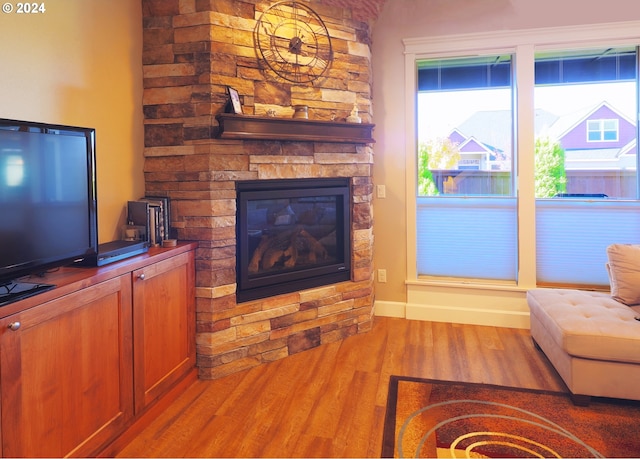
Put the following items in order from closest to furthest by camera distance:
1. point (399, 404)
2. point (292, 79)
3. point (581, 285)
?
point (399, 404), point (292, 79), point (581, 285)

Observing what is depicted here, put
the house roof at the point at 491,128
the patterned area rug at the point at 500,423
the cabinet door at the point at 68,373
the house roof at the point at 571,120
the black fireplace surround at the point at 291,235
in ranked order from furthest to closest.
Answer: the house roof at the point at 491,128
the house roof at the point at 571,120
the black fireplace surround at the point at 291,235
the patterned area rug at the point at 500,423
the cabinet door at the point at 68,373

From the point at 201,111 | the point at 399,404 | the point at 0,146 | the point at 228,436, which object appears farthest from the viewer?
the point at 201,111

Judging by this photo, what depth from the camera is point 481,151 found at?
3756mm

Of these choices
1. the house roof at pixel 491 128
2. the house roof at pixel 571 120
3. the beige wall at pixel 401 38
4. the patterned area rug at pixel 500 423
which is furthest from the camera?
the house roof at pixel 491 128

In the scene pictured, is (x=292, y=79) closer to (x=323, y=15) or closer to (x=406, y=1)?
(x=323, y=15)

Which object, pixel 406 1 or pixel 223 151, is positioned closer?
pixel 223 151

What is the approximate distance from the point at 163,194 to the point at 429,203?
221 centimetres

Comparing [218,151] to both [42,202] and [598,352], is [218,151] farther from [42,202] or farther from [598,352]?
[598,352]

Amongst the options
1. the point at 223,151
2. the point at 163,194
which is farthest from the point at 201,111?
the point at 163,194

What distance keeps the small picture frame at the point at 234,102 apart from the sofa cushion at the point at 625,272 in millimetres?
2503

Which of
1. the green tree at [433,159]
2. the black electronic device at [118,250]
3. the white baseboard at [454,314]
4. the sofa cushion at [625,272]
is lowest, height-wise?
the white baseboard at [454,314]

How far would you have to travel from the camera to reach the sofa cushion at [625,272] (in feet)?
8.95

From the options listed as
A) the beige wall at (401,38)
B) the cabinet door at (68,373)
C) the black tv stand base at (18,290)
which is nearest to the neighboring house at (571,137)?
the beige wall at (401,38)

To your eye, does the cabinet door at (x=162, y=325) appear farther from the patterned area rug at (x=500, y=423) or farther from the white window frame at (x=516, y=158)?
the white window frame at (x=516, y=158)
